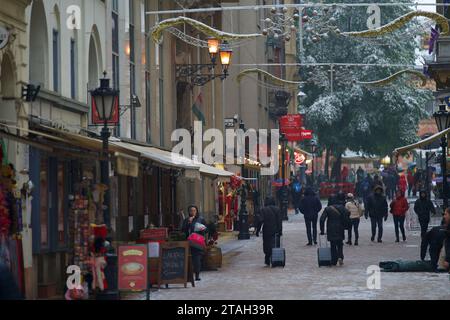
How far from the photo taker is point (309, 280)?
25484 mm

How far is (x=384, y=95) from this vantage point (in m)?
80.3

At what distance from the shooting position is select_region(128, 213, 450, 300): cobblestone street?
21984mm

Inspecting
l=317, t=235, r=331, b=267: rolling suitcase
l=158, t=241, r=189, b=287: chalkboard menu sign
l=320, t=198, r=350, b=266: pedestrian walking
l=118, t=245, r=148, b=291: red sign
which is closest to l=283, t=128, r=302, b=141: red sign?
l=320, t=198, r=350, b=266: pedestrian walking

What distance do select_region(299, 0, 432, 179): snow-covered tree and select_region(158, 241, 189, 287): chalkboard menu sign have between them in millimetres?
55848

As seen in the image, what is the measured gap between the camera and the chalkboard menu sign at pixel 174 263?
23469mm

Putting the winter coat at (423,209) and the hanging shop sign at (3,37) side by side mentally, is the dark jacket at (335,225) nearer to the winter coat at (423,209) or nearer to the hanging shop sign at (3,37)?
the winter coat at (423,209)

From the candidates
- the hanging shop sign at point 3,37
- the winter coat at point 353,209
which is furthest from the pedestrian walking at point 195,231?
the winter coat at point 353,209

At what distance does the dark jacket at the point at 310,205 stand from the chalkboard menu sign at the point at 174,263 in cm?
1421

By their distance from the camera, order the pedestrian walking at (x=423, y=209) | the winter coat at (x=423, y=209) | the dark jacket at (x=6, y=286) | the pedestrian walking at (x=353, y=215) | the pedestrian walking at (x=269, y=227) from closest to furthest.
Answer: the dark jacket at (x=6, y=286)
the pedestrian walking at (x=269, y=227)
the pedestrian walking at (x=423, y=209)
the winter coat at (x=423, y=209)
the pedestrian walking at (x=353, y=215)

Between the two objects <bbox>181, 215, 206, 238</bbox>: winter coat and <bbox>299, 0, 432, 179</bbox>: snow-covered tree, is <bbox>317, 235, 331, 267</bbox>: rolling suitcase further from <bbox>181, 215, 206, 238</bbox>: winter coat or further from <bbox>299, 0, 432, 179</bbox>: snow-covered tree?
<bbox>299, 0, 432, 179</bbox>: snow-covered tree

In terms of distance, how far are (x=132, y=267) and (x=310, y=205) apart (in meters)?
16.8
